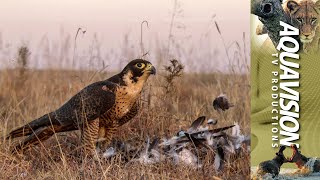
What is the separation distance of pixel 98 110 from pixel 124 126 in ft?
1.67

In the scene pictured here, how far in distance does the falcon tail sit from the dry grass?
75 millimetres

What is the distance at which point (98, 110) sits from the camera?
446 cm

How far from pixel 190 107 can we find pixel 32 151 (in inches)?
57.8

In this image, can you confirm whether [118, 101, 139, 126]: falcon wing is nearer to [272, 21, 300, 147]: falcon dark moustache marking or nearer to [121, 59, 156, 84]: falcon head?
[121, 59, 156, 84]: falcon head

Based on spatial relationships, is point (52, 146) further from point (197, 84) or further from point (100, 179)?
point (197, 84)

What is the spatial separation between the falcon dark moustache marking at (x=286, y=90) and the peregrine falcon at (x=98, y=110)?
A: 3.21 feet

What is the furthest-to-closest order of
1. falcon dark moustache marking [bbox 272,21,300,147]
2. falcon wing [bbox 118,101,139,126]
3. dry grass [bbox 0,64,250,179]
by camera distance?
falcon wing [bbox 118,101,139,126] < dry grass [bbox 0,64,250,179] < falcon dark moustache marking [bbox 272,21,300,147]

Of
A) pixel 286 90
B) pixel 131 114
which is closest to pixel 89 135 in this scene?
pixel 131 114

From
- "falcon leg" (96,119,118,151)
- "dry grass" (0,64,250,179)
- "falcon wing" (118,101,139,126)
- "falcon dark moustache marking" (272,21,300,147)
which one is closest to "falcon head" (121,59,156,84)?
"falcon wing" (118,101,139,126)

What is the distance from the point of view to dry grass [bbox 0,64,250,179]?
160 inches

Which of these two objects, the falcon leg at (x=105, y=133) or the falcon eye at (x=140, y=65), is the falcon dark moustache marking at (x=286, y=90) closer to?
the falcon eye at (x=140, y=65)

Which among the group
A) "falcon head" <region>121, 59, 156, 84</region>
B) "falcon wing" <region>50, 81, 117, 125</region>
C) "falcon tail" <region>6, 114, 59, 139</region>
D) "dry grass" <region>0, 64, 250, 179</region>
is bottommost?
"dry grass" <region>0, 64, 250, 179</region>

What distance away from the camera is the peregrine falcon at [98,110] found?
4.46m

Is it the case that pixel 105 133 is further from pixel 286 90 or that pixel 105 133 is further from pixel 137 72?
pixel 286 90
